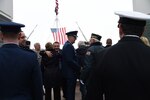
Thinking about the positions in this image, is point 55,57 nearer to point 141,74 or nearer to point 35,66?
point 35,66

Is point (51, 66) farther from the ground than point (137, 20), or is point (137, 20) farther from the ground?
point (137, 20)

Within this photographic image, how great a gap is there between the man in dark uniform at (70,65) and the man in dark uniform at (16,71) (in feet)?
17.4

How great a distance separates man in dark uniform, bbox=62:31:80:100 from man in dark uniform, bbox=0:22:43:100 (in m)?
5.29

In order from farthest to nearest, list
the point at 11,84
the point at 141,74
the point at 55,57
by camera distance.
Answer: the point at 55,57 → the point at 11,84 → the point at 141,74

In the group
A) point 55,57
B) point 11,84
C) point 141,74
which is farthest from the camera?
point 55,57

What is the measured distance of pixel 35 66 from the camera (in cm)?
424

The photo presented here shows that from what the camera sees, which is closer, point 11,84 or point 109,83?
point 109,83

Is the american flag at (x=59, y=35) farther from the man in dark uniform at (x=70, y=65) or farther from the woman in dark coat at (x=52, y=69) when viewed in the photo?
the man in dark uniform at (x=70, y=65)

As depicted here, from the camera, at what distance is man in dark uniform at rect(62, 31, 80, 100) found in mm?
9594

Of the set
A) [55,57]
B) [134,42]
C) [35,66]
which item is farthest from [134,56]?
[55,57]

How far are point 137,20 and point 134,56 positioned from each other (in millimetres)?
274

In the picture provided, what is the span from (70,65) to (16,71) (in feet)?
18.1

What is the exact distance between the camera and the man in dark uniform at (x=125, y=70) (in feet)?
10.7

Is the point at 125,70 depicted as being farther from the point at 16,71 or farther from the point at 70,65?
the point at 70,65
